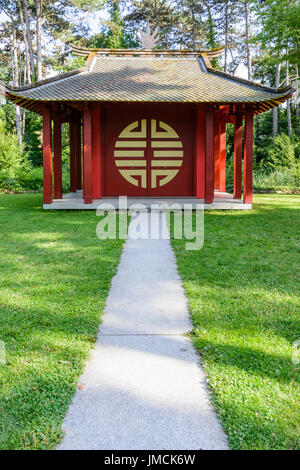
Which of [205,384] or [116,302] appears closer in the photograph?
[205,384]

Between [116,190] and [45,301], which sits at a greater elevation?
[116,190]

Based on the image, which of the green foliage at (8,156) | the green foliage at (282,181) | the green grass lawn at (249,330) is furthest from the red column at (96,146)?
the green foliage at (282,181)

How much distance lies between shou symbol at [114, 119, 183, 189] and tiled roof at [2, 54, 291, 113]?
1.51 m

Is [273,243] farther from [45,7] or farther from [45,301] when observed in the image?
[45,7]

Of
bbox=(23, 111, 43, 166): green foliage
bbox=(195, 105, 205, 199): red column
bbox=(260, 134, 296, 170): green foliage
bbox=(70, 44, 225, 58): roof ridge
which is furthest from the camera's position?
bbox=(23, 111, 43, 166): green foliage

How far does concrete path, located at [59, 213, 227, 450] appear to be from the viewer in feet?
7.55

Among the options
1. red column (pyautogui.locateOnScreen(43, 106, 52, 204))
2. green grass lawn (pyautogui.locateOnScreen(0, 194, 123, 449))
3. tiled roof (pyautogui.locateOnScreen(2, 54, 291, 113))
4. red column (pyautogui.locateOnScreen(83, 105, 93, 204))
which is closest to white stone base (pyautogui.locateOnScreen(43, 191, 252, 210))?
red column (pyautogui.locateOnScreen(43, 106, 52, 204))

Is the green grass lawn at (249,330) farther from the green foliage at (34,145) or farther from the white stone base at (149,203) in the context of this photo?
the green foliage at (34,145)

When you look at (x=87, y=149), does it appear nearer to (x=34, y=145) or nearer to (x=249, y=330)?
(x=249, y=330)

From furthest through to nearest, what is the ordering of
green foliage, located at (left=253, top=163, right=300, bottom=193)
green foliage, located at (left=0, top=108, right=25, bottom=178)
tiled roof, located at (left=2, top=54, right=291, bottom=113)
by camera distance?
green foliage, located at (left=253, top=163, right=300, bottom=193) → green foliage, located at (left=0, top=108, right=25, bottom=178) → tiled roof, located at (left=2, top=54, right=291, bottom=113)

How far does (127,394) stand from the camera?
2.74 meters

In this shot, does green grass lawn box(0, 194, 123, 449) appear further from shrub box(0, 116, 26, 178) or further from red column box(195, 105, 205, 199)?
shrub box(0, 116, 26, 178)
